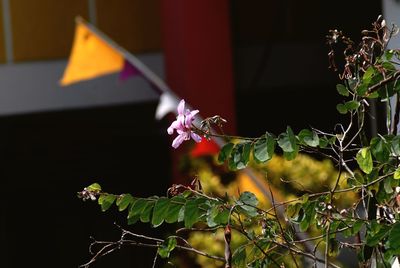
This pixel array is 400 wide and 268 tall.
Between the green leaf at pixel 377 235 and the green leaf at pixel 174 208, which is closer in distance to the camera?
the green leaf at pixel 377 235

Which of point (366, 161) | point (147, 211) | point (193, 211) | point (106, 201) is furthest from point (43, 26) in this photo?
point (366, 161)

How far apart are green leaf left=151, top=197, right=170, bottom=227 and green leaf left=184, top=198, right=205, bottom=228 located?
2.6 inches

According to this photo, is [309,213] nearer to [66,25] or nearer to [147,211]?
[147,211]

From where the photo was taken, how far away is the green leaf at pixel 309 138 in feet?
6.76

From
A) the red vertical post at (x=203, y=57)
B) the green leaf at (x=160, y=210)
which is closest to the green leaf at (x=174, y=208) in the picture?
the green leaf at (x=160, y=210)

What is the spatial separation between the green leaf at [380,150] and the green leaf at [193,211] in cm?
38

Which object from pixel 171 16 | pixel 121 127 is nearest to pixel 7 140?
pixel 121 127

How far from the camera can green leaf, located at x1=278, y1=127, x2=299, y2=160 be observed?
2045mm

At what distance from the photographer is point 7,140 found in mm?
11773

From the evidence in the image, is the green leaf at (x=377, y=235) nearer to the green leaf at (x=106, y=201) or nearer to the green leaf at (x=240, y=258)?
the green leaf at (x=240, y=258)

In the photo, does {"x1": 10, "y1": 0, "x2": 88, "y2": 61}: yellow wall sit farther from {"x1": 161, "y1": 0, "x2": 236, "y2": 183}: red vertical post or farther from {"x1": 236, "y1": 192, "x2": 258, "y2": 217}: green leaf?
{"x1": 236, "y1": 192, "x2": 258, "y2": 217}: green leaf

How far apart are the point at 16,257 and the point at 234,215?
10.4 meters

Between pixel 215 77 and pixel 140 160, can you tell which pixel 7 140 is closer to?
pixel 140 160

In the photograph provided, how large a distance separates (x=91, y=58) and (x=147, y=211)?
6.14 metres
